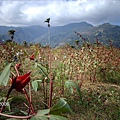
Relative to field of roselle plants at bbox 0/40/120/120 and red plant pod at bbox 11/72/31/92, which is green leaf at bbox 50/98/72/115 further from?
red plant pod at bbox 11/72/31/92

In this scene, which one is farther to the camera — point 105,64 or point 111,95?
point 105,64

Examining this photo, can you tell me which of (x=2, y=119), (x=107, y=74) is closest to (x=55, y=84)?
(x=107, y=74)

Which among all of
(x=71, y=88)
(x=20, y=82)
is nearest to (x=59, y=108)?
(x=20, y=82)

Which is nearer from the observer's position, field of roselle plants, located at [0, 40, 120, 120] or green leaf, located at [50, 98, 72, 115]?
green leaf, located at [50, 98, 72, 115]

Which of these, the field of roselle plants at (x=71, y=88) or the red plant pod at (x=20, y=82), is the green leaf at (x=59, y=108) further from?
the red plant pod at (x=20, y=82)

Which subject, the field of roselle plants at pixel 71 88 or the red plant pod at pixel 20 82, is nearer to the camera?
the red plant pod at pixel 20 82

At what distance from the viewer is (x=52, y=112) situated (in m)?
0.38

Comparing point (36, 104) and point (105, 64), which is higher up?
point (105, 64)

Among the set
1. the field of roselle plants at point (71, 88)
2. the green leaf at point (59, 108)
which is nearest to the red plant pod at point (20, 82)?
the field of roselle plants at point (71, 88)

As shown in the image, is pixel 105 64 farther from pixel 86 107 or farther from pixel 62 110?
pixel 62 110

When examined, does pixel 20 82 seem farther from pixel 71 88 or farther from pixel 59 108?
pixel 71 88

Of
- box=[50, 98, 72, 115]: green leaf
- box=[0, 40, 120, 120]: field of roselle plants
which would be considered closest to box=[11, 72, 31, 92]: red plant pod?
box=[0, 40, 120, 120]: field of roselle plants

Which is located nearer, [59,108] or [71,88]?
[59,108]

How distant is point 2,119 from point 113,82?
3601mm
